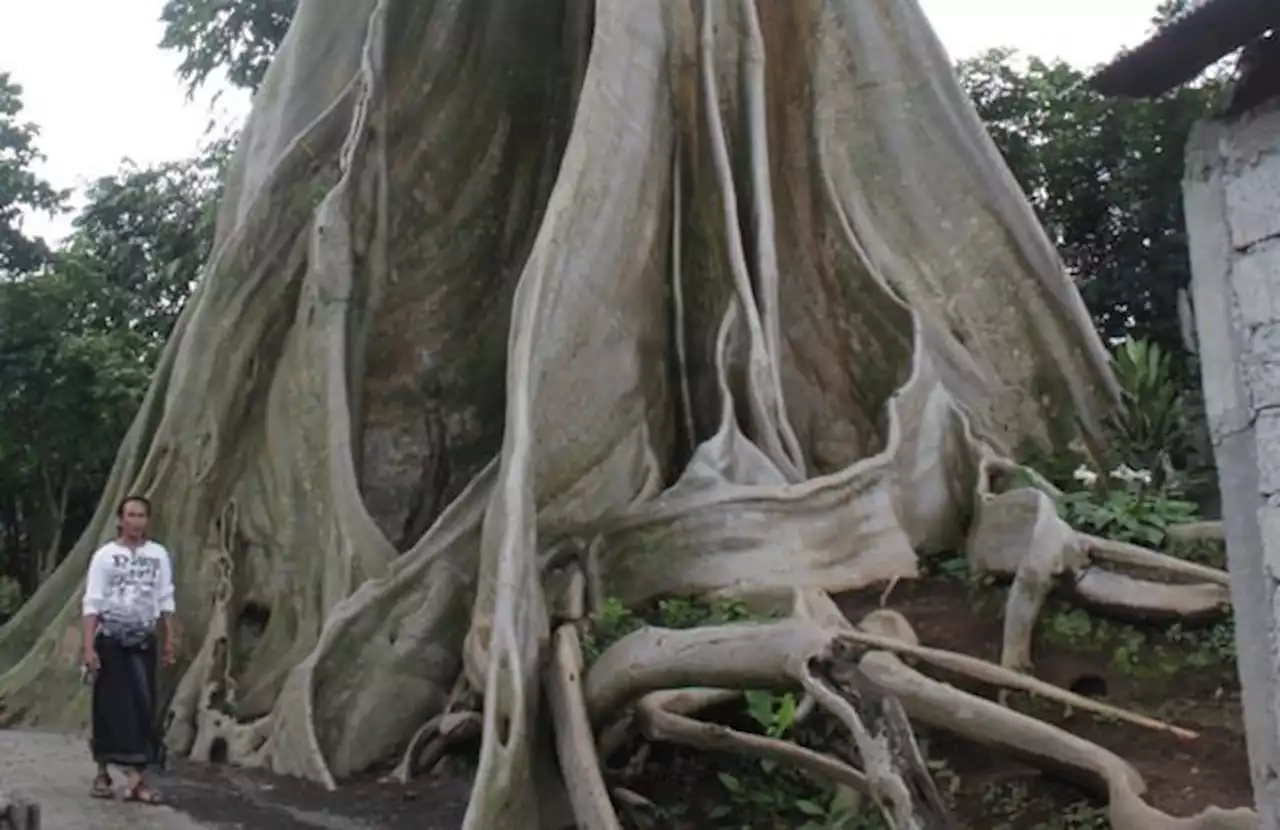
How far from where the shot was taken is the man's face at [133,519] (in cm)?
526

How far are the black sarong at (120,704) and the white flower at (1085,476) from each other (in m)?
3.90

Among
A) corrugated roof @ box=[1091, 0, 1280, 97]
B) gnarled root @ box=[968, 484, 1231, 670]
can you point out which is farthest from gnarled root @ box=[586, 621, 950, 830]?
corrugated roof @ box=[1091, 0, 1280, 97]

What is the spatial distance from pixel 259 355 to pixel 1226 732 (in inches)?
194

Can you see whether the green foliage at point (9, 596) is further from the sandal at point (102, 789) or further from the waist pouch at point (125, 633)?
the waist pouch at point (125, 633)


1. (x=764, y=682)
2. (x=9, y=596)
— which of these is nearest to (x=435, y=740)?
(x=764, y=682)

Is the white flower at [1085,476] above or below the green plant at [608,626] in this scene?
above

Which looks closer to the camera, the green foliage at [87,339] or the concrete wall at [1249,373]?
the concrete wall at [1249,373]

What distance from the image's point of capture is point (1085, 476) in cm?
656

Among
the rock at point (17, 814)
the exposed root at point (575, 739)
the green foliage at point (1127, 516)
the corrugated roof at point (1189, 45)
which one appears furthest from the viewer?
the green foliage at point (1127, 516)

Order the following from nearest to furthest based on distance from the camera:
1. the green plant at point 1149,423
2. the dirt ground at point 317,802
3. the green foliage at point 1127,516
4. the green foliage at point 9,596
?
the dirt ground at point 317,802
the green foliage at point 1127,516
the green plant at point 1149,423
the green foliage at point 9,596

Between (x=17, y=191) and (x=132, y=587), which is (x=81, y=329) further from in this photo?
(x=132, y=587)

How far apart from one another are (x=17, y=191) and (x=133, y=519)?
514 inches

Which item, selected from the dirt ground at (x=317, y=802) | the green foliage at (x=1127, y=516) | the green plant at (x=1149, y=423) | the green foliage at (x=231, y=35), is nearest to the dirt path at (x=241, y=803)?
the dirt ground at (x=317, y=802)

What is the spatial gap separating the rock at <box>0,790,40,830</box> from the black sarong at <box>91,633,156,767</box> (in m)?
1.26
